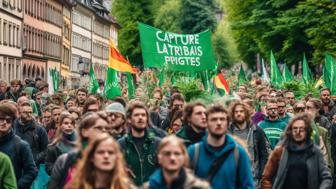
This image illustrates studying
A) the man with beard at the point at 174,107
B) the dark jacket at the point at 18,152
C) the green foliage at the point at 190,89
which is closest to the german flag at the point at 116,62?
the green foliage at the point at 190,89

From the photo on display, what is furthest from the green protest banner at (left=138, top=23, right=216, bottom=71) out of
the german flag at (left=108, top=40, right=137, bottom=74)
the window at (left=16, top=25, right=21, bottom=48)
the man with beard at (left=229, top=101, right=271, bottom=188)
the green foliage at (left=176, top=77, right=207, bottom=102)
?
the window at (left=16, top=25, right=21, bottom=48)

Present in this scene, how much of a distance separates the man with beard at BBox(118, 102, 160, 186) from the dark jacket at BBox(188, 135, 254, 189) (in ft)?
4.45

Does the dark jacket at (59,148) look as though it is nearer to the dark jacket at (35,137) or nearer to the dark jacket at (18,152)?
the dark jacket at (18,152)

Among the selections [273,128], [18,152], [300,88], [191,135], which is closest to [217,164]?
[191,135]

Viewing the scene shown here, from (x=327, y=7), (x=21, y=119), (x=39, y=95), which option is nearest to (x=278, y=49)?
(x=327, y=7)

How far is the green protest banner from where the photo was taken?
24.2m

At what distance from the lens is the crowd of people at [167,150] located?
835 centimetres

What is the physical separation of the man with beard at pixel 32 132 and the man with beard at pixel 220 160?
5.01 m

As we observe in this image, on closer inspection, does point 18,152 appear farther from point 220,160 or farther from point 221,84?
point 221,84

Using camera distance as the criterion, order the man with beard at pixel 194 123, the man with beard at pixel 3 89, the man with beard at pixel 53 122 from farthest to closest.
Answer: the man with beard at pixel 3 89 → the man with beard at pixel 53 122 → the man with beard at pixel 194 123

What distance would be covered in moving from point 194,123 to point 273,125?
409cm

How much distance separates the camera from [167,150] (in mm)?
8391

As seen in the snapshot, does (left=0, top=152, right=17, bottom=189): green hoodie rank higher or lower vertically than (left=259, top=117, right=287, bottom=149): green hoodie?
lower

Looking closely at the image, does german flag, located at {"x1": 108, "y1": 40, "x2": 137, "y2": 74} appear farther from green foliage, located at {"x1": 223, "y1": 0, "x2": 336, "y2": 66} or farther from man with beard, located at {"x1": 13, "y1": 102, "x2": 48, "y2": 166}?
green foliage, located at {"x1": 223, "y1": 0, "x2": 336, "y2": 66}
